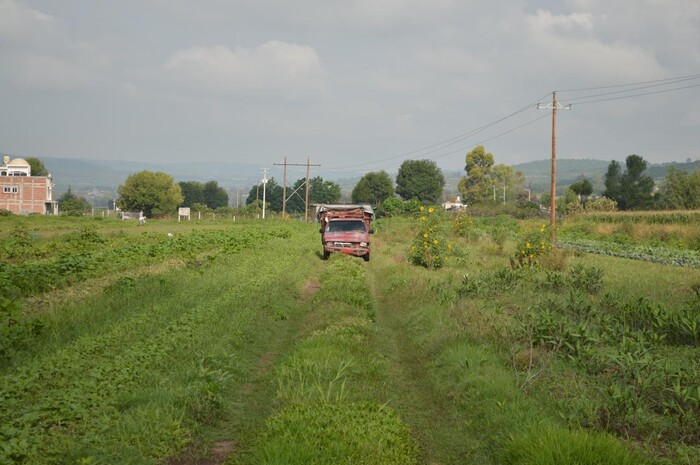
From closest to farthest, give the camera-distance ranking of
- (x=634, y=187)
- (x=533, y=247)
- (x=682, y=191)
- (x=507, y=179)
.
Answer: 1. (x=533, y=247)
2. (x=682, y=191)
3. (x=634, y=187)
4. (x=507, y=179)

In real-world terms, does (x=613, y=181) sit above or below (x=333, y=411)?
above

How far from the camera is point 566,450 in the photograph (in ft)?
21.2

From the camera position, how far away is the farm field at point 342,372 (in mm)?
7117

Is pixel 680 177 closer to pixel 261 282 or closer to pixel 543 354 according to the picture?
pixel 261 282

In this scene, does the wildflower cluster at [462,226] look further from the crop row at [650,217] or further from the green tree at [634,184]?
the green tree at [634,184]

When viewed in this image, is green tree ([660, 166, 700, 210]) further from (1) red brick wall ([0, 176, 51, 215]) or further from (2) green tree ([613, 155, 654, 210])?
(1) red brick wall ([0, 176, 51, 215])

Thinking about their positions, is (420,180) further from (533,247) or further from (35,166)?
(533,247)

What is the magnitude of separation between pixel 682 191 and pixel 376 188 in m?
59.8

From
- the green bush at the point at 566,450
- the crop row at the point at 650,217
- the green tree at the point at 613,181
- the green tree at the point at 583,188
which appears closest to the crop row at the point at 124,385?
the green bush at the point at 566,450

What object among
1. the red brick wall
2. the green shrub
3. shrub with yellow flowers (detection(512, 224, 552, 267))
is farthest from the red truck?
the red brick wall

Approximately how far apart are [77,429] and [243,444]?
6.11ft

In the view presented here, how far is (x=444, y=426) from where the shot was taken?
28.2ft

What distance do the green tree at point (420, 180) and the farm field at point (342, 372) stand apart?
104 meters

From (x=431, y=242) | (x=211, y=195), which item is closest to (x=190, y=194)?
(x=211, y=195)
